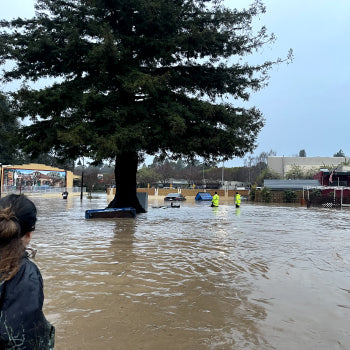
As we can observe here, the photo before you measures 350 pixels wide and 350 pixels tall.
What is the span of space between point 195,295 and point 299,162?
8711cm

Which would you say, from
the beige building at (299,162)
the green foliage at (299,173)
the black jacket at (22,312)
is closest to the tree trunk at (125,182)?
the black jacket at (22,312)

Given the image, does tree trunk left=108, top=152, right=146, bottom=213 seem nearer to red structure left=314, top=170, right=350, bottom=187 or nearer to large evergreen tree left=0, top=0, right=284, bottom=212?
large evergreen tree left=0, top=0, right=284, bottom=212

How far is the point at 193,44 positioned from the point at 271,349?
58.8ft

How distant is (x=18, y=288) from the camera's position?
5.92 ft

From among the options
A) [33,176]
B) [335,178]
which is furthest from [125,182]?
[33,176]

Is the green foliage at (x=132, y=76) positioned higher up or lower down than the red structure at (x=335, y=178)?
higher up

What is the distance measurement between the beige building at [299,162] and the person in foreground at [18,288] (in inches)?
3353

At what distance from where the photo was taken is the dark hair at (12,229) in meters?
1.83

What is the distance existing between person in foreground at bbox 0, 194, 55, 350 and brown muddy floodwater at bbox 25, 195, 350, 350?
6.71 feet

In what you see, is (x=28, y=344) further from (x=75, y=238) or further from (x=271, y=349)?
(x=75, y=238)

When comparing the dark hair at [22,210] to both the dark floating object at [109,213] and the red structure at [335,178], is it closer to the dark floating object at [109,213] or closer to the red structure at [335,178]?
the dark floating object at [109,213]

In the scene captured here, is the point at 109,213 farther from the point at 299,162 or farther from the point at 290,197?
the point at 299,162

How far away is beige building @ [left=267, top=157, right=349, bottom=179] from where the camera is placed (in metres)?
84.3

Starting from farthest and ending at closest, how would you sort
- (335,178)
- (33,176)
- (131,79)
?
(33,176), (335,178), (131,79)
